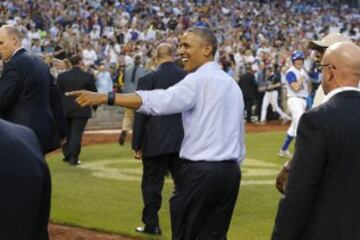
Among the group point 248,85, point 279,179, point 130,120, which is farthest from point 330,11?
point 279,179

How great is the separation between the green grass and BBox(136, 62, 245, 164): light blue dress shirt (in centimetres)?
258

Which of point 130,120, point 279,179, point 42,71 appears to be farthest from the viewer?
point 130,120

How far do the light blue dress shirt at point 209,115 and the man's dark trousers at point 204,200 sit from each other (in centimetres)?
8

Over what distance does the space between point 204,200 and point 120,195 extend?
5.16m

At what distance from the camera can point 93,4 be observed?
30.7m

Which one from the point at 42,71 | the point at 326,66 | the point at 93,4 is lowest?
the point at 93,4

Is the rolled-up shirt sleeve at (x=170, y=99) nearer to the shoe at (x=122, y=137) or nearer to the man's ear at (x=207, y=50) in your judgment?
the man's ear at (x=207, y=50)

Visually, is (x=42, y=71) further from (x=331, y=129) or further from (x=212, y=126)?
(x=331, y=129)

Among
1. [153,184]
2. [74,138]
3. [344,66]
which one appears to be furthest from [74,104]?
[344,66]

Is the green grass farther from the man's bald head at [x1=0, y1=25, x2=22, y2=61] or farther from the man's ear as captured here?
the man's ear

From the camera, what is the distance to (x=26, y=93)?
24.6ft

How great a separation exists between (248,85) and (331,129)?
20.5 metres

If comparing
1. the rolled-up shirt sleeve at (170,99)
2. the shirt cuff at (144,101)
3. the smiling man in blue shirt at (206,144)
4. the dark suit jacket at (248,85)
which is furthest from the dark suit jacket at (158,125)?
the dark suit jacket at (248,85)

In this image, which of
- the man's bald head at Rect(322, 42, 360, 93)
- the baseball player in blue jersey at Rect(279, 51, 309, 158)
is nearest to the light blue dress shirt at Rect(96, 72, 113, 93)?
the baseball player in blue jersey at Rect(279, 51, 309, 158)
